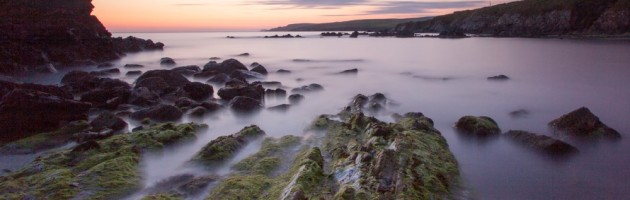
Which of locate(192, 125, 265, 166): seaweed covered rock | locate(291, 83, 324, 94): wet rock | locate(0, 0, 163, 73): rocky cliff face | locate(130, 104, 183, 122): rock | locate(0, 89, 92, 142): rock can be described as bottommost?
locate(291, 83, 324, 94): wet rock

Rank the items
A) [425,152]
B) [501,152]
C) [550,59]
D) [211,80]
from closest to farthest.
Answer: [425,152] < [501,152] < [211,80] < [550,59]

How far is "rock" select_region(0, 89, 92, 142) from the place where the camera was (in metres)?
13.5

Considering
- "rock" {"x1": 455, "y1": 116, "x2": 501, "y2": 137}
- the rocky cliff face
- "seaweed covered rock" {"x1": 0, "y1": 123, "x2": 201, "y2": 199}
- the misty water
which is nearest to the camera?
"seaweed covered rock" {"x1": 0, "y1": 123, "x2": 201, "y2": 199}

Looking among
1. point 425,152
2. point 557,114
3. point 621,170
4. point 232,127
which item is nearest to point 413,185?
point 425,152

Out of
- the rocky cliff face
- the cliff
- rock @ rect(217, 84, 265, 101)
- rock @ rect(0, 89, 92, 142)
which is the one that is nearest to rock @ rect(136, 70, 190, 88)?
rock @ rect(217, 84, 265, 101)

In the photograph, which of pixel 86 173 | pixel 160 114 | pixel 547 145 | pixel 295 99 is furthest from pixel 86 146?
pixel 547 145

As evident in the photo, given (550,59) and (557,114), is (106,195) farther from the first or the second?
(550,59)

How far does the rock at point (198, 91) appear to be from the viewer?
20391 millimetres

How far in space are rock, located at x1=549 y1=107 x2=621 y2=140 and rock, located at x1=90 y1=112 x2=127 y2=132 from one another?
Answer: 531 inches

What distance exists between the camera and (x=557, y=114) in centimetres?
1767

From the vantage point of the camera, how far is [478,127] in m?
13.6

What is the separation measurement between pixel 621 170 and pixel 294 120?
957 centimetres

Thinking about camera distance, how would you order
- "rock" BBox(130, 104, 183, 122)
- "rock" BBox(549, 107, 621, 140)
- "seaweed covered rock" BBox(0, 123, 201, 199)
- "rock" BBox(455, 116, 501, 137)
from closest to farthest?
"seaweed covered rock" BBox(0, 123, 201, 199), "rock" BBox(549, 107, 621, 140), "rock" BBox(455, 116, 501, 137), "rock" BBox(130, 104, 183, 122)

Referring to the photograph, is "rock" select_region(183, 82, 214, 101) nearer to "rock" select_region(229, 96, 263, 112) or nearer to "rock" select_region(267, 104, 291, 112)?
"rock" select_region(229, 96, 263, 112)
